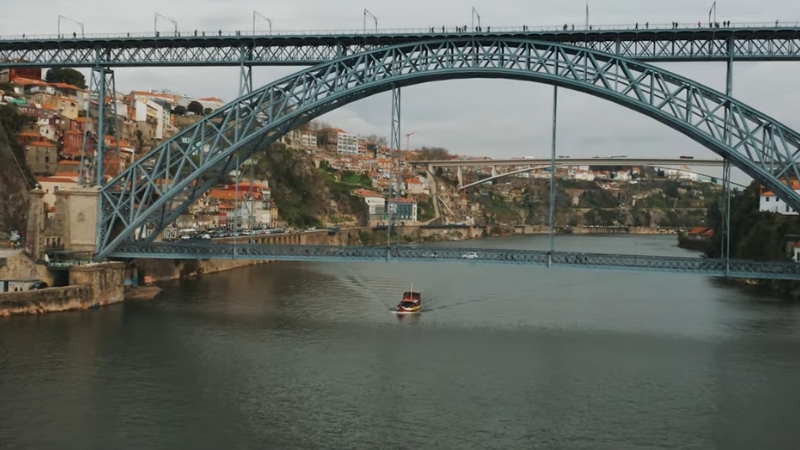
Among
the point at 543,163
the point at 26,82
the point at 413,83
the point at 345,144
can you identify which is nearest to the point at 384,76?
the point at 413,83

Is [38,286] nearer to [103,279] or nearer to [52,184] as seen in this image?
[103,279]

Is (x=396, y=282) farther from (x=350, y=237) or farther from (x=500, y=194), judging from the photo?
(x=500, y=194)

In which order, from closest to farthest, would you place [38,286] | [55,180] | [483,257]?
[483,257] < [38,286] < [55,180]

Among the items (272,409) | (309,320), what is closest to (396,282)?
(309,320)

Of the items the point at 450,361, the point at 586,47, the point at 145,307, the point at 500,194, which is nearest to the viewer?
the point at 450,361

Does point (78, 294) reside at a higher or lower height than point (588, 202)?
lower

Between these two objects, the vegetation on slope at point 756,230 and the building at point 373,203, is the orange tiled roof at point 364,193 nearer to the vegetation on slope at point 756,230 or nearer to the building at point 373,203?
the building at point 373,203

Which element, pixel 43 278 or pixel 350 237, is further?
pixel 350 237
